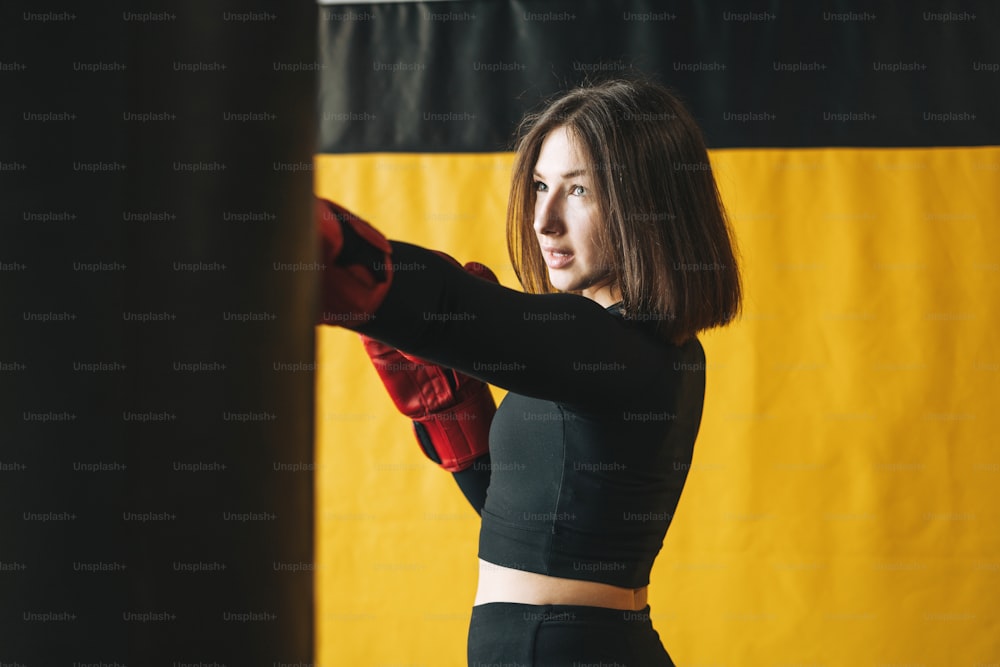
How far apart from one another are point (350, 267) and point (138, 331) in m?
0.30

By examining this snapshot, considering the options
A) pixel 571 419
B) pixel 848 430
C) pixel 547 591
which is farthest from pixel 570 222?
pixel 848 430

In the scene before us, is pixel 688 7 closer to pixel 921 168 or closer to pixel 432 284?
pixel 921 168

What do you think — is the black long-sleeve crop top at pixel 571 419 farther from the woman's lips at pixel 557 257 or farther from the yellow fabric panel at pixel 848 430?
the yellow fabric panel at pixel 848 430

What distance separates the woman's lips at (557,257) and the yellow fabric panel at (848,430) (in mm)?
1279

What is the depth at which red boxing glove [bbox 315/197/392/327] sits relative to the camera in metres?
0.51

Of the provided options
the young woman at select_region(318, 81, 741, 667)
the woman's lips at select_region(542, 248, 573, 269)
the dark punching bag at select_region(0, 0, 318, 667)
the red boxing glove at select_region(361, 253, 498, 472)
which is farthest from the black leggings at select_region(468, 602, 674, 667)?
the dark punching bag at select_region(0, 0, 318, 667)

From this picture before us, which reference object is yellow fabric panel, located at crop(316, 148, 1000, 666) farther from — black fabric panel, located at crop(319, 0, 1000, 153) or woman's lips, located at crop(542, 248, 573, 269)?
woman's lips, located at crop(542, 248, 573, 269)

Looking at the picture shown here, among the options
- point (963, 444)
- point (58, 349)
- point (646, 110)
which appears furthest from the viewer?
point (963, 444)

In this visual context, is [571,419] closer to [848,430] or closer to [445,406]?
[445,406]

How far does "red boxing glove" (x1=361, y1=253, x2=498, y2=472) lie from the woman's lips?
0.26 ft

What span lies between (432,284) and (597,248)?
0.42m

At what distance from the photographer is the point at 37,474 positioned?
0.75 feet

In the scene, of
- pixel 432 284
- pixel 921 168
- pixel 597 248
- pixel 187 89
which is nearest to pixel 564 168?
pixel 597 248

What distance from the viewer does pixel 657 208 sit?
0.90 meters
